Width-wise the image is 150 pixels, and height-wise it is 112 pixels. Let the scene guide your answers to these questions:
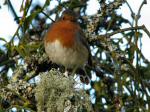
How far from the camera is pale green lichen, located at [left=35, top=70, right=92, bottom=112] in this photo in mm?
2625

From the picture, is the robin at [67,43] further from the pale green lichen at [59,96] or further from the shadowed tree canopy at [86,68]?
the pale green lichen at [59,96]

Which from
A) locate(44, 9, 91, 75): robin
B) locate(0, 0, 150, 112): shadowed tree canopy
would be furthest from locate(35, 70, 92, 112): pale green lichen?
locate(44, 9, 91, 75): robin

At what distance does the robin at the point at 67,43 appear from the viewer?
441 centimetres

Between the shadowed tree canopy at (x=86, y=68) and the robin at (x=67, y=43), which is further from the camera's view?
the robin at (x=67, y=43)

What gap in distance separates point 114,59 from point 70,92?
81 cm

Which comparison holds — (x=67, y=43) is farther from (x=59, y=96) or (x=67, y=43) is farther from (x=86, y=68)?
(x=59, y=96)

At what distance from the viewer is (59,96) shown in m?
2.69

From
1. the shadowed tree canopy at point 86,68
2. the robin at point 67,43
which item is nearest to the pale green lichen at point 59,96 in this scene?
the shadowed tree canopy at point 86,68

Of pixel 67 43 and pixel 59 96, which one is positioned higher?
pixel 67 43

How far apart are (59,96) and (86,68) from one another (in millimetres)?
1375

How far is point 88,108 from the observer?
273 centimetres

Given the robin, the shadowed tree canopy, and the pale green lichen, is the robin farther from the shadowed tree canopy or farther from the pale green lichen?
the pale green lichen

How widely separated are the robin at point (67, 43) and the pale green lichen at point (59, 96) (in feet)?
5.13

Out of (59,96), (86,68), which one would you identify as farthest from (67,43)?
(59,96)
